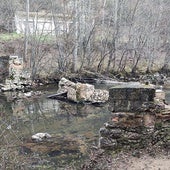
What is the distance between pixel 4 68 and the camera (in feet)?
74.3

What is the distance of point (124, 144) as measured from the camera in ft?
24.5

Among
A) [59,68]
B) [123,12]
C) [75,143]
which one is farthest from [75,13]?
[75,143]

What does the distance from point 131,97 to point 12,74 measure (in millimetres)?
15886

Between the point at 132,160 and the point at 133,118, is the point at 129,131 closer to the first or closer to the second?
the point at 133,118

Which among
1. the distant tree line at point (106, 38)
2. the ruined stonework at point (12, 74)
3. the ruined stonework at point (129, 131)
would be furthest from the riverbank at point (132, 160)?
the distant tree line at point (106, 38)

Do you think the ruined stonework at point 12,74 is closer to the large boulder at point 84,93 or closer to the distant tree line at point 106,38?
the distant tree line at point 106,38

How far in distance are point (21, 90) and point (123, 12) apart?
39.7 ft

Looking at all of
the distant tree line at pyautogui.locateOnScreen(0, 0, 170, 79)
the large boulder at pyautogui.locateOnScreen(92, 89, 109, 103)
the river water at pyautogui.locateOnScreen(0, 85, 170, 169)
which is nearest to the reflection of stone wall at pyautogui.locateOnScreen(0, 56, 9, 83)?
the distant tree line at pyautogui.locateOnScreen(0, 0, 170, 79)

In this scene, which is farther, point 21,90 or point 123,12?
point 123,12

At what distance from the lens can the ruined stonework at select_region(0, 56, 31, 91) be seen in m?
22.3

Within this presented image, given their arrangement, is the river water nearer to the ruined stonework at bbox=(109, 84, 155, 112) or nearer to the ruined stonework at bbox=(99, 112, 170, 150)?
the ruined stonework at bbox=(99, 112, 170, 150)

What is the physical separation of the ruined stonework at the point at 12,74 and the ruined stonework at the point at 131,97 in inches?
599

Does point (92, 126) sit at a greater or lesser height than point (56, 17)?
lesser

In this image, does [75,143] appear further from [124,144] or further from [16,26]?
[16,26]
